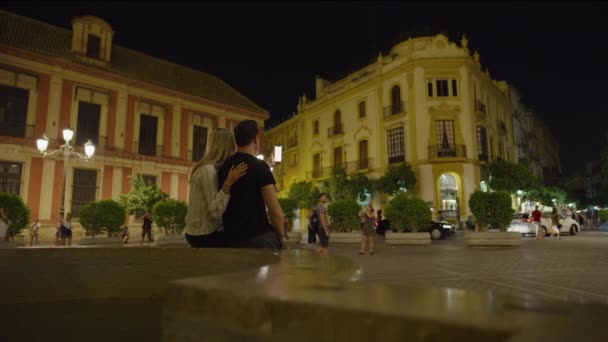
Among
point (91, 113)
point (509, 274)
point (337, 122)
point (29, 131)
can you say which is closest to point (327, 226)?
point (509, 274)

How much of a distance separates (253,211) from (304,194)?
28.5 metres

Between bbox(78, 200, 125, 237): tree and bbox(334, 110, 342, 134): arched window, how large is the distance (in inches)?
814

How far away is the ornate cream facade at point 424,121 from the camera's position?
80.5 feet

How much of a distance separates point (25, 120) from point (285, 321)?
2246 cm

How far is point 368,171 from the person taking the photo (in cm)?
2844

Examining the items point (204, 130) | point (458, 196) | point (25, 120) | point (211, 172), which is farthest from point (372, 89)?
point (211, 172)

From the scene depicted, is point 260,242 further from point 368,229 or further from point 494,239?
point 494,239

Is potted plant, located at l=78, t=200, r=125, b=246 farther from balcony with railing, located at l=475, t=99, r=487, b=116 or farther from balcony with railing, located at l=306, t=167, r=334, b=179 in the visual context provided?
balcony with railing, located at l=475, t=99, r=487, b=116

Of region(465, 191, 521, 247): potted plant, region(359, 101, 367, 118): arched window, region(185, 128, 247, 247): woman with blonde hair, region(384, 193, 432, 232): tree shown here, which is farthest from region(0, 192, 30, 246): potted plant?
region(359, 101, 367, 118): arched window

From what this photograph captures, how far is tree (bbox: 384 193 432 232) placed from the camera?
14367mm

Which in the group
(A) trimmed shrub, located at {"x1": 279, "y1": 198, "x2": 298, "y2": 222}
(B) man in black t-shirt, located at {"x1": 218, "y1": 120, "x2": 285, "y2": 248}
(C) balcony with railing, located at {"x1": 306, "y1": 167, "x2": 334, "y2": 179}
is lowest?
(B) man in black t-shirt, located at {"x1": 218, "y1": 120, "x2": 285, "y2": 248}

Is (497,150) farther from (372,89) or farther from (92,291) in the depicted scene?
(92,291)

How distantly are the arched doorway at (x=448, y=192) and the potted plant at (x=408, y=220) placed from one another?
10.8 metres

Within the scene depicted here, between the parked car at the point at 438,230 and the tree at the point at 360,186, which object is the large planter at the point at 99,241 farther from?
the tree at the point at 360,186
